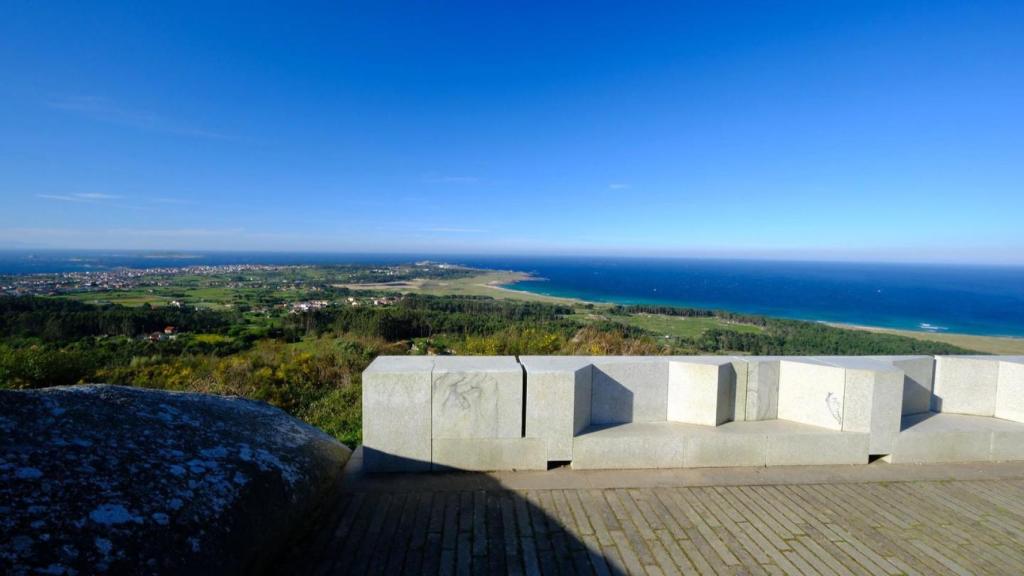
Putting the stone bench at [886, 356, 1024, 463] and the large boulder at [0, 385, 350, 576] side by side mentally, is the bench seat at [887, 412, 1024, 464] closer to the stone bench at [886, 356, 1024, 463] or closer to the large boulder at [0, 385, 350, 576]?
the stone bench at [886, 356, 1024, 463]

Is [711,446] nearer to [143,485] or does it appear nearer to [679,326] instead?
[143,485]

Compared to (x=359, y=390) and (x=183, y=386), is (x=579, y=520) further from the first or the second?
(x=183, y=386)

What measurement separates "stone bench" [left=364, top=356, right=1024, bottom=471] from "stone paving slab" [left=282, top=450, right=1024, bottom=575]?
0.17 m

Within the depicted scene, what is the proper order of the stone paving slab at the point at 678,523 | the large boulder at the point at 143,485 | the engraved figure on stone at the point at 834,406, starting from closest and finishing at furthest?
the large boulder at the point at 143,485 → the stone paving slab at the point at 678,523 → the engraved figure on stone at the point at 834,406

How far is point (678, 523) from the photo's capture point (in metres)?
3.24

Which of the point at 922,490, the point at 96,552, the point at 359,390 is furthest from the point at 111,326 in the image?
the point at 922,490

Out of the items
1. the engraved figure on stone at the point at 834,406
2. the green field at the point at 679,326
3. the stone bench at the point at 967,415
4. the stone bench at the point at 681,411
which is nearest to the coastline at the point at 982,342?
the green field at the point at 679,326

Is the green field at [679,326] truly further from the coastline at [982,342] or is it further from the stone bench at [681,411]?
the stone bench at [681,411]

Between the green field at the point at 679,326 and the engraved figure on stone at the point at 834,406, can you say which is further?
the green field at the point at 679,326

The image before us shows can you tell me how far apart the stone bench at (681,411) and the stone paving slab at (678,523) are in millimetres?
167

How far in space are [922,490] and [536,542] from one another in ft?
11.5

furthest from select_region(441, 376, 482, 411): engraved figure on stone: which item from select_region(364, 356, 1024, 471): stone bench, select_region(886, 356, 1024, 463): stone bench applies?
select_region(886, 356, 1024, 463): stone bench

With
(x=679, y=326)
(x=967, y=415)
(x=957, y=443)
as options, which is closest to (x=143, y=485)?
(x=957, y=443)

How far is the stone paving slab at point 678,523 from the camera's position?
2.79 meters
